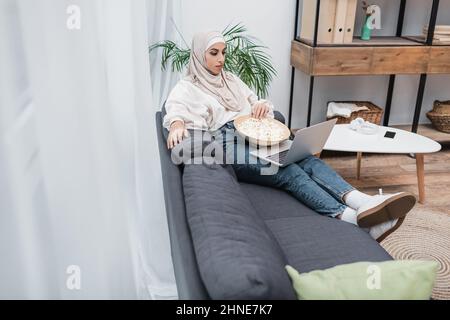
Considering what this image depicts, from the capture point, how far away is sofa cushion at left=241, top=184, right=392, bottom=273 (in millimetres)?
1354

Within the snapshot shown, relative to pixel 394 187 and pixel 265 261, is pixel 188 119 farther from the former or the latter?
pixel 394 187

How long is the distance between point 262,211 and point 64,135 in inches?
37.2

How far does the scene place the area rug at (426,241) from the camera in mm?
1951

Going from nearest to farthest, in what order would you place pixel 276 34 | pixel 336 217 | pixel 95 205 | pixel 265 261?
pixel 265 261, pixel 95 205, pixel 336 217, pixel 276 34

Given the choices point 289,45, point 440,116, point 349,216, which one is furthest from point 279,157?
point 440,116

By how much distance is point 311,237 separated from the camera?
1.48m

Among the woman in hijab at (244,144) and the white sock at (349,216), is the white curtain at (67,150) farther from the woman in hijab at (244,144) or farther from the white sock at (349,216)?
the white sock at (349,216)

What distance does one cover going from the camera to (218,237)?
95 cm

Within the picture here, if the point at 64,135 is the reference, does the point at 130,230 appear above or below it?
below

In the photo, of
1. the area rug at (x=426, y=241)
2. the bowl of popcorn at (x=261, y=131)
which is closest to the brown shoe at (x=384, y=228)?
the area rug at (x=426, y=241)

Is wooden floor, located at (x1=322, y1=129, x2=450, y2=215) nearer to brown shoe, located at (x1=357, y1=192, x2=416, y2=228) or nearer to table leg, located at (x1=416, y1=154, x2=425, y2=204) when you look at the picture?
table leg, located at (x1=416, y1=154, x2=425, y2=204)

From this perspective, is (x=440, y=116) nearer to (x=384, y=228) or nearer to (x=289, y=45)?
(x=289, y=45)

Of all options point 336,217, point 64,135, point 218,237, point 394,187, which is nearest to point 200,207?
point 218,237

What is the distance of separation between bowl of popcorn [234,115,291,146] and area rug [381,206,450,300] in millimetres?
793
